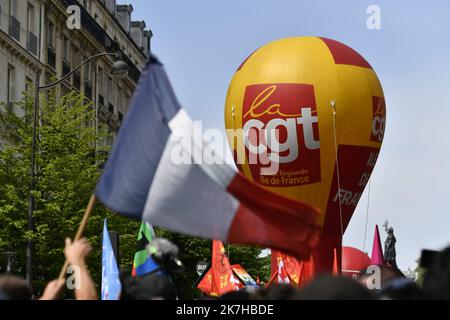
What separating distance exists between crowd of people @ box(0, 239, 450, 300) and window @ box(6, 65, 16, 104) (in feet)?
115

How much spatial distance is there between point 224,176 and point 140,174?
0.62 metres

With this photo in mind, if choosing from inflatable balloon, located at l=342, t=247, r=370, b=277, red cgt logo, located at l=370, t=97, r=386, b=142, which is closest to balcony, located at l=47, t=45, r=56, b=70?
inflatable balloon, located at l=342, t=247, r=370, b=277

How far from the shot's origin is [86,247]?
→ 7.14 meters

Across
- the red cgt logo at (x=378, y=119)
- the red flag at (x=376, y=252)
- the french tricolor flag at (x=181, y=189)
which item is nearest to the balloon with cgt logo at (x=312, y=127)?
the red cgt logo at (x=378, y=119)

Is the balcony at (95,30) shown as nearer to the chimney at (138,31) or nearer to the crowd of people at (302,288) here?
the chimney at (138,31)

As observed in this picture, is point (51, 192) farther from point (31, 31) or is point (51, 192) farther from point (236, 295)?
point (236, 295)

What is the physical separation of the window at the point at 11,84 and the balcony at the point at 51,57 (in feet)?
19.6

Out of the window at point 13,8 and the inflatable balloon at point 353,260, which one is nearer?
the inflatable balloon at point 353,260

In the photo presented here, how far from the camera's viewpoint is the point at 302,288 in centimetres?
541

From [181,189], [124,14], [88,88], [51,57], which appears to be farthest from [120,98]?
[181,189]

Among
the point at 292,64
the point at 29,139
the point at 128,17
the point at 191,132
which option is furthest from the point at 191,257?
the point at 191,132

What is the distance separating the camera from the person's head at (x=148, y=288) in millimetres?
6770

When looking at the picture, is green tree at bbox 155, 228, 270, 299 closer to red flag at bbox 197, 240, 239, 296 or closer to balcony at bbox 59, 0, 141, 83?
balcony at bbox 59, 0, 141, 83

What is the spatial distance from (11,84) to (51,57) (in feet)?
23.0
